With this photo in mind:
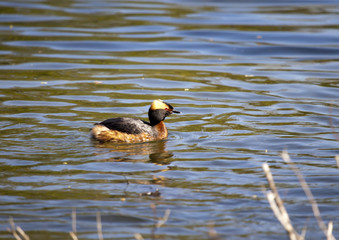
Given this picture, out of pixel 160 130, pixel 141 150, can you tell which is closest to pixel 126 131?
pixel 141 150

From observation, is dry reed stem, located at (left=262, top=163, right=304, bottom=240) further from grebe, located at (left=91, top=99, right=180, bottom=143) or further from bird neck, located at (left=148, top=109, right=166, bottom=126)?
bird neck, located at (left=148, top=109, right=166, bottom=126)

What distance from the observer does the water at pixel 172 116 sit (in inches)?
290

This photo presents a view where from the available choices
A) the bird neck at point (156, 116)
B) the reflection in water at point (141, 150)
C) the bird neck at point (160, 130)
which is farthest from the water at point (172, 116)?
the bird neck at point (156, 116)

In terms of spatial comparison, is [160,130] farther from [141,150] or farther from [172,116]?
[172,116]

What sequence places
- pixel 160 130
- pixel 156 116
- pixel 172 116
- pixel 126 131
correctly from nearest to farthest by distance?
pixel 126 131 → pixel 160 130 → pixel 156 116 → pixel 172 116

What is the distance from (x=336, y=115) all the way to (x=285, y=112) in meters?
1.02

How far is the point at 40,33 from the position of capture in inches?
804

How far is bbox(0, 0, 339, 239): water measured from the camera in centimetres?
736

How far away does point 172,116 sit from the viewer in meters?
12.8

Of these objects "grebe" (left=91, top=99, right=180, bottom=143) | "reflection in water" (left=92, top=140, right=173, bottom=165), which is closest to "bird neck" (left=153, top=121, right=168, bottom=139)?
"grebe" (left=91, top=99, right=180, bottom=143)

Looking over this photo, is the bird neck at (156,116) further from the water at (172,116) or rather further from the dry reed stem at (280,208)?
the dry reed stem at (280,208)

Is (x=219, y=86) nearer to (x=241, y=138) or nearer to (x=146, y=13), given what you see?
(x=241, y=138)

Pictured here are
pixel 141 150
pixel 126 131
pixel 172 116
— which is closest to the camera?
pixel 141 150

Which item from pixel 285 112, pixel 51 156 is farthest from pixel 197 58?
pixel 51 156
